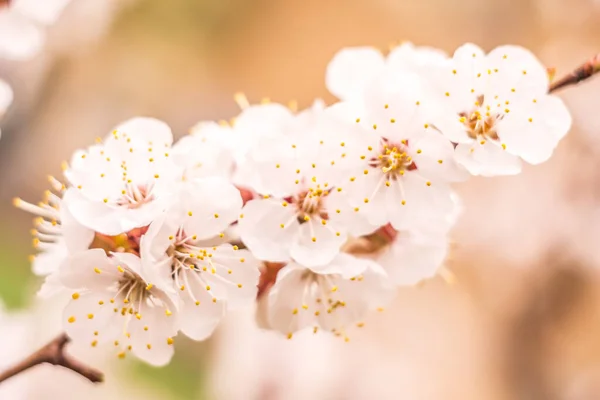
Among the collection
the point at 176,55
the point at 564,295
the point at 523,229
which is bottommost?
the point at 564,295

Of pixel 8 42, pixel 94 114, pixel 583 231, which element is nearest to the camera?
pixel 8 42

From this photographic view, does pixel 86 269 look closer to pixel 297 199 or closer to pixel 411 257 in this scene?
pixel 297 199

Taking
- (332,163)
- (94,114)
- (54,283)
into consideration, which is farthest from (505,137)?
(94,114)

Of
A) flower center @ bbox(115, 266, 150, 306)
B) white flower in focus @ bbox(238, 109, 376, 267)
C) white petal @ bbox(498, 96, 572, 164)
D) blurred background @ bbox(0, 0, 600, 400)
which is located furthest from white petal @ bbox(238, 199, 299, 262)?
blurred background @ bbox(0, 0, 600, 400)

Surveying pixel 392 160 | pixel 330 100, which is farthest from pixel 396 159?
pixel 330 100

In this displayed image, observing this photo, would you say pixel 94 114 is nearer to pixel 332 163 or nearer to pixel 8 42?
pixel 8 42

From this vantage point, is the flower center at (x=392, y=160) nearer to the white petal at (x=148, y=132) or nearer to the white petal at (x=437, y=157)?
the white petal at (x=437, y=157)
